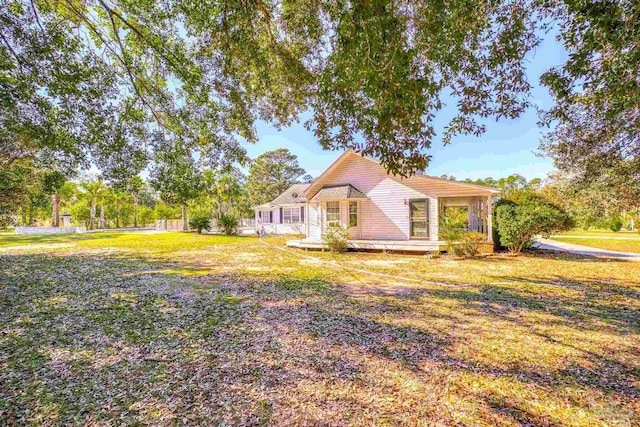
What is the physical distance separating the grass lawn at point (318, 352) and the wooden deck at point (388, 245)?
200 inches

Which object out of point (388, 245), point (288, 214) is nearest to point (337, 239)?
point (388, 245)

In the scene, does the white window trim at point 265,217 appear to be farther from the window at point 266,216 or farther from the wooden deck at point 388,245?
the wooden deck at point 388,245

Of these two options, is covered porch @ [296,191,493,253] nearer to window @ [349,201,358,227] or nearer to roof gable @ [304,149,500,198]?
window @ [349,201,358,227]

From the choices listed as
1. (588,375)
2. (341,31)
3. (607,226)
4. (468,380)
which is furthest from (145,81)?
(607,226)

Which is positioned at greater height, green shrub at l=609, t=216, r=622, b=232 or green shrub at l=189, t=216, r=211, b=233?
green shrub at l=189, t=216, r=211, b=233

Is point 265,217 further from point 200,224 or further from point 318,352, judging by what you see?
point 318,352

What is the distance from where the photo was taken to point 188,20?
662cm

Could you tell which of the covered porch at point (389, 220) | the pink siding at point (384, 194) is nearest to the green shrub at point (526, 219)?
the covered porch at point (389, 220)

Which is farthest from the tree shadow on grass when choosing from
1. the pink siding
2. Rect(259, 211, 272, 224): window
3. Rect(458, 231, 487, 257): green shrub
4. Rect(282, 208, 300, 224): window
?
Rect(259, 211, 272, 224): window

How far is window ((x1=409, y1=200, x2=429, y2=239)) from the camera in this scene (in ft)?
45.6

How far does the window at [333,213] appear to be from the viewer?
50.6ft

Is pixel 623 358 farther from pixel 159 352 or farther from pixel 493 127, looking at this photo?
pixel 159 352

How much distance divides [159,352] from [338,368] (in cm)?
230

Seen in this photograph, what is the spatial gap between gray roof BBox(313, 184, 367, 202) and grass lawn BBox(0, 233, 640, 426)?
24.9ft
